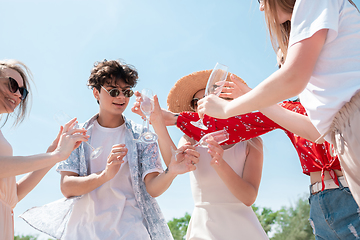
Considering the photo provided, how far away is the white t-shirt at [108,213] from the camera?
331 cm

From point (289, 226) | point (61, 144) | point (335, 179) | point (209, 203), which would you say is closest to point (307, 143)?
point (335, 179)

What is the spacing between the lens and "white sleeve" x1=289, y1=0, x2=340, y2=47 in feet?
5.88

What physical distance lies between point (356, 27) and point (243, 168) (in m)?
2.37

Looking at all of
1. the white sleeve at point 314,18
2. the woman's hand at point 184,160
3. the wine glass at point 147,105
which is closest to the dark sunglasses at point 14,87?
the wine glass at point 147,105

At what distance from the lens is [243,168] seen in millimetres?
3930

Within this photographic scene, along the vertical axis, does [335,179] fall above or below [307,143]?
below

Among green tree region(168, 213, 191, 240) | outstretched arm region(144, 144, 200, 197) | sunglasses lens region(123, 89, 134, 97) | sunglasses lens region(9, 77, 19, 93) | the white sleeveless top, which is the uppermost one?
green tree region(168, 213, 191, 240)

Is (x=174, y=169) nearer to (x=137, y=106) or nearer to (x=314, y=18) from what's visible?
(x=137, y=106)

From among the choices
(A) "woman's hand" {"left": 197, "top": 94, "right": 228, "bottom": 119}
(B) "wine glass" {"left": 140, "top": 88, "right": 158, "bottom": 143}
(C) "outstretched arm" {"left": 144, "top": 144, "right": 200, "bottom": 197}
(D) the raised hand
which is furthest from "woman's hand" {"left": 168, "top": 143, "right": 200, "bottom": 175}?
(A) "woman's hand" {"left": 197, "top": 94, "right": 228, "bottom": 119}

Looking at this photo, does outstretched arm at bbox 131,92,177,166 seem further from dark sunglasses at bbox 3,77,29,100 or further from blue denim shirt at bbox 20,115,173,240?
dark sunglasses at bbox 3,77,29,100

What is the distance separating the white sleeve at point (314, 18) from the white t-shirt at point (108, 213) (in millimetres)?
2456

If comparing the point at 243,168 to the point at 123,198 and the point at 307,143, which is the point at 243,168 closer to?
the point at 307,143

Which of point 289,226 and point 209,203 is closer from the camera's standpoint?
point 209,203

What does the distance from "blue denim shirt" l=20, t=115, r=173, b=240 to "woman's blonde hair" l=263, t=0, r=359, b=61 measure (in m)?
1.95
